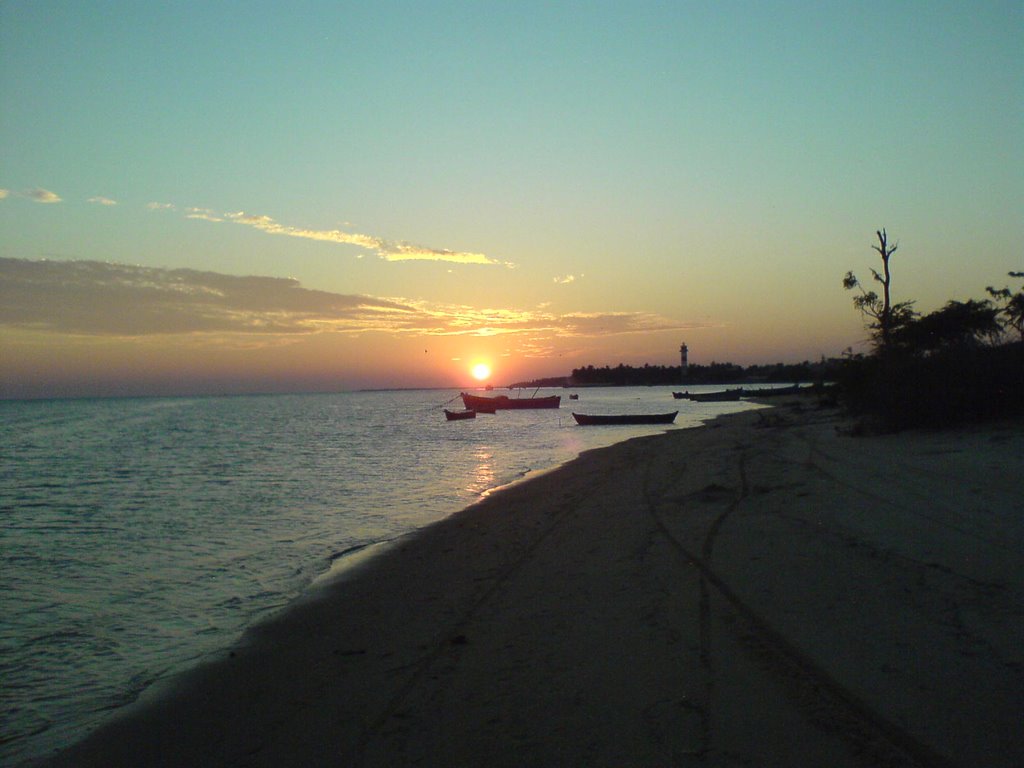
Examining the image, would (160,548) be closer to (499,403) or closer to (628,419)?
(628,419)

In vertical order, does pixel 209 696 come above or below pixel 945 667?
below

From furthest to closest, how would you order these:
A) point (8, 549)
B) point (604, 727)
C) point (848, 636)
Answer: point (8, 549) → point (848, 636) → point (604, 727)

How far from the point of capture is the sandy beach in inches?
173

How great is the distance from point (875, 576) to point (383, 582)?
6.20 meters

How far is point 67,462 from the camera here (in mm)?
32875

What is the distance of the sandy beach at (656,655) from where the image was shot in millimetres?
4402

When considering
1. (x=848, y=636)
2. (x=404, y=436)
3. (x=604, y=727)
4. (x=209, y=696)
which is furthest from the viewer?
(x=404, y=436)

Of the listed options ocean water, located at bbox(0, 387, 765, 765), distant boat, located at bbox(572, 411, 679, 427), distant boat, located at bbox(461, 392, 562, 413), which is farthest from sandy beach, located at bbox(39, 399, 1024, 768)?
distant boat, located at bbox(461, 392, 562, 413)

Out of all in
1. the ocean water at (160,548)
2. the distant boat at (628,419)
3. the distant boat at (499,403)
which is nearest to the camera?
the ocean water at (160,548)

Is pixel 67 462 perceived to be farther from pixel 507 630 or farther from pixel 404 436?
pixel 507 630

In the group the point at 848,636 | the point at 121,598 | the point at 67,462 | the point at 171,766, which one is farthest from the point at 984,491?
the point at 67,462

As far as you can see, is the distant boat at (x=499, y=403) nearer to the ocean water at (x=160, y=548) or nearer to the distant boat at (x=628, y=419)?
the distant boat at (x=628, y=419)

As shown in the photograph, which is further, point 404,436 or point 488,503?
point 404,436

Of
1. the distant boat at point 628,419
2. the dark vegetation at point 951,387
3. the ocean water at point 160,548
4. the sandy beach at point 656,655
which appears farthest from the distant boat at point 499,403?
the sandy beach at point 656,655
